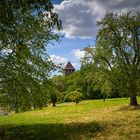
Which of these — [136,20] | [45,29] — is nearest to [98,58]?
[136,20]

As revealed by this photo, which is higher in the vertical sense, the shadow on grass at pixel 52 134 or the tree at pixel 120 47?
the tree at pixel 120 47

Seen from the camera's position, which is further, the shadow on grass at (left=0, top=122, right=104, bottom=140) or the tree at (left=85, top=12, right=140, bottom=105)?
the tree at (left=85, top=12, right=140, bottom=105)

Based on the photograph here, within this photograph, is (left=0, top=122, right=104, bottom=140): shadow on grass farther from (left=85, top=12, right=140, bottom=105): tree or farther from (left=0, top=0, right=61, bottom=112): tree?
(left=85, top=12, right=140, bottom=105): tree

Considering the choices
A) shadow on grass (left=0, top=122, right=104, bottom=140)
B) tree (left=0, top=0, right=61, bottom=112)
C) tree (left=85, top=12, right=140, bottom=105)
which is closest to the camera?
shadow on grass (left=0, top=122, right=104, bottom=140)

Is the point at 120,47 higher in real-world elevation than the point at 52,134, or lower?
higher

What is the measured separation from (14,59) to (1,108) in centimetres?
391

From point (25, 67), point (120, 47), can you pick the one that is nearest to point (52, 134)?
point (25, 67)

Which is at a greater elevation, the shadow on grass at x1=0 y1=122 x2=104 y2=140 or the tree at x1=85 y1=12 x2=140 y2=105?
the tree at x1=85 y1=12 x2=140 y2=105

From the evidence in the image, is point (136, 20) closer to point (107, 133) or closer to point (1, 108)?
point (1, 108)

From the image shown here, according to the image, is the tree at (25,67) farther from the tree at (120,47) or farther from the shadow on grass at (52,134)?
the tree at (120,47)

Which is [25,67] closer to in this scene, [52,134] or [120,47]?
[52,134]

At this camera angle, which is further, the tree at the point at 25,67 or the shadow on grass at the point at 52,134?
the tree at the point at 25,67

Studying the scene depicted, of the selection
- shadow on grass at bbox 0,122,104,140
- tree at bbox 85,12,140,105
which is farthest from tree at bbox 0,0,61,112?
tree at bbox 85,12,140,105

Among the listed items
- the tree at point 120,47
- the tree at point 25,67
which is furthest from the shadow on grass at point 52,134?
the tree at point 120,47
